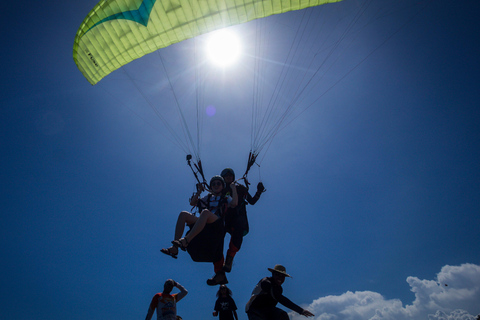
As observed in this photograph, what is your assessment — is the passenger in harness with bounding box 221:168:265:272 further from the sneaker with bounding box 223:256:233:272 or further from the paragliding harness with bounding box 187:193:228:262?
the paragliding harness with bounding box 187:193:228:262

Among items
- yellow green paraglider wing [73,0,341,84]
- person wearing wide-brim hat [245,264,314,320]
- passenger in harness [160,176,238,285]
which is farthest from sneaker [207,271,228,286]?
yellow green paraglider wing [73,0,341,84]

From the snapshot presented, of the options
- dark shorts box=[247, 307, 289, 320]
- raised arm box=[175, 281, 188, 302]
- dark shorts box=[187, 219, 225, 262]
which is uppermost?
dark shorts box=[187, 219, 225, 262]

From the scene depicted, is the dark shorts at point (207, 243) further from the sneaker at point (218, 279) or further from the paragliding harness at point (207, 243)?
the sneaker at point (218, 279)

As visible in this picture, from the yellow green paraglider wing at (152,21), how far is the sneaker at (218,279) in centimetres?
586

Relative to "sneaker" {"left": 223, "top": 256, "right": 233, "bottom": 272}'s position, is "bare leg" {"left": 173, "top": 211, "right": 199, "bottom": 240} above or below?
above

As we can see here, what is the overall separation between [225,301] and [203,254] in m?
1.93

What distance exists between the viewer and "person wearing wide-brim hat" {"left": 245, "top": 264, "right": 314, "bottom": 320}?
9.39 feet

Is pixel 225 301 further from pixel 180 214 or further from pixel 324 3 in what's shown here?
pixel 324 3

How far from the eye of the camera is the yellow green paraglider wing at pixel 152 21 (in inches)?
218

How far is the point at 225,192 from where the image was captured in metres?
4.63

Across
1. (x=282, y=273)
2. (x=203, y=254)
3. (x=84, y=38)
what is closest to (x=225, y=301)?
(x=203, y=254)

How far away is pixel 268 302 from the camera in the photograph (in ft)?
9.71

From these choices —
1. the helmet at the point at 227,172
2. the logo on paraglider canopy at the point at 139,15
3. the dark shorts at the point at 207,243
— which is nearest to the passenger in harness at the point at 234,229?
the helmet at the point at 227,172

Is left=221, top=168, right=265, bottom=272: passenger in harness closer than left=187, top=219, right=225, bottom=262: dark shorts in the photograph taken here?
No
